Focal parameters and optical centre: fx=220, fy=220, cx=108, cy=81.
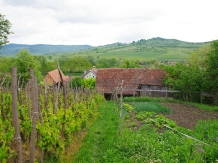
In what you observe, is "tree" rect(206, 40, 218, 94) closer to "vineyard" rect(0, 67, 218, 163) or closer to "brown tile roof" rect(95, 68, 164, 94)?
"brown tile roof" rect(95, 68, 164, 94)

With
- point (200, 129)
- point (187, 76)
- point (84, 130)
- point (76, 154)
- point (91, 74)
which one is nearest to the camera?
point (76, 154)

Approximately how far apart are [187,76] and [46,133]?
1913 cm

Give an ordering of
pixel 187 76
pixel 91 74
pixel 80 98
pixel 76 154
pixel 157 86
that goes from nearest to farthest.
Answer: pixel 76 154
pixel 80 98
pixel 187 76
pixel 157 86
pixel 91 74

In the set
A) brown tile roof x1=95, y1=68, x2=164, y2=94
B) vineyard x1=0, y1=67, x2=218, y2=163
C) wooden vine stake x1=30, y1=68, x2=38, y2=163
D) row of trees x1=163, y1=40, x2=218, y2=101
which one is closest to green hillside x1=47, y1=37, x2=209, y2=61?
brown tile roof x1=95, y1=68, x2=164, y2=94

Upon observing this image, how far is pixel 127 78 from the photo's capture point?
28844mm

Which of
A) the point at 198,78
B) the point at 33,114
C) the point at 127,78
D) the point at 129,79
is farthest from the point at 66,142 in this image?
the point at 127,78

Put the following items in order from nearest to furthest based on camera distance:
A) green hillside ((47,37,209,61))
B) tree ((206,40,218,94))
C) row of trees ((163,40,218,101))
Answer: tree ((206,40,218,94))
row of trees ((163,40,218,101))
green hillside ((47,37,209,61))

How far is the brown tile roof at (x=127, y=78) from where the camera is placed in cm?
2716

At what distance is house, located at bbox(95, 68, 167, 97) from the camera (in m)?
26.8

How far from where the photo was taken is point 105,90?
28219 mm

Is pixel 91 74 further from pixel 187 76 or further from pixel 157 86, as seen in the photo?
pixel 187 76

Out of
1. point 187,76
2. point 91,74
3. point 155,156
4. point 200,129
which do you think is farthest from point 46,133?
point 91,74

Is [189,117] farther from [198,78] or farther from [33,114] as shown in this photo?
[33,114]

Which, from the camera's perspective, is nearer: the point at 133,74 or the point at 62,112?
the point at 62,112
